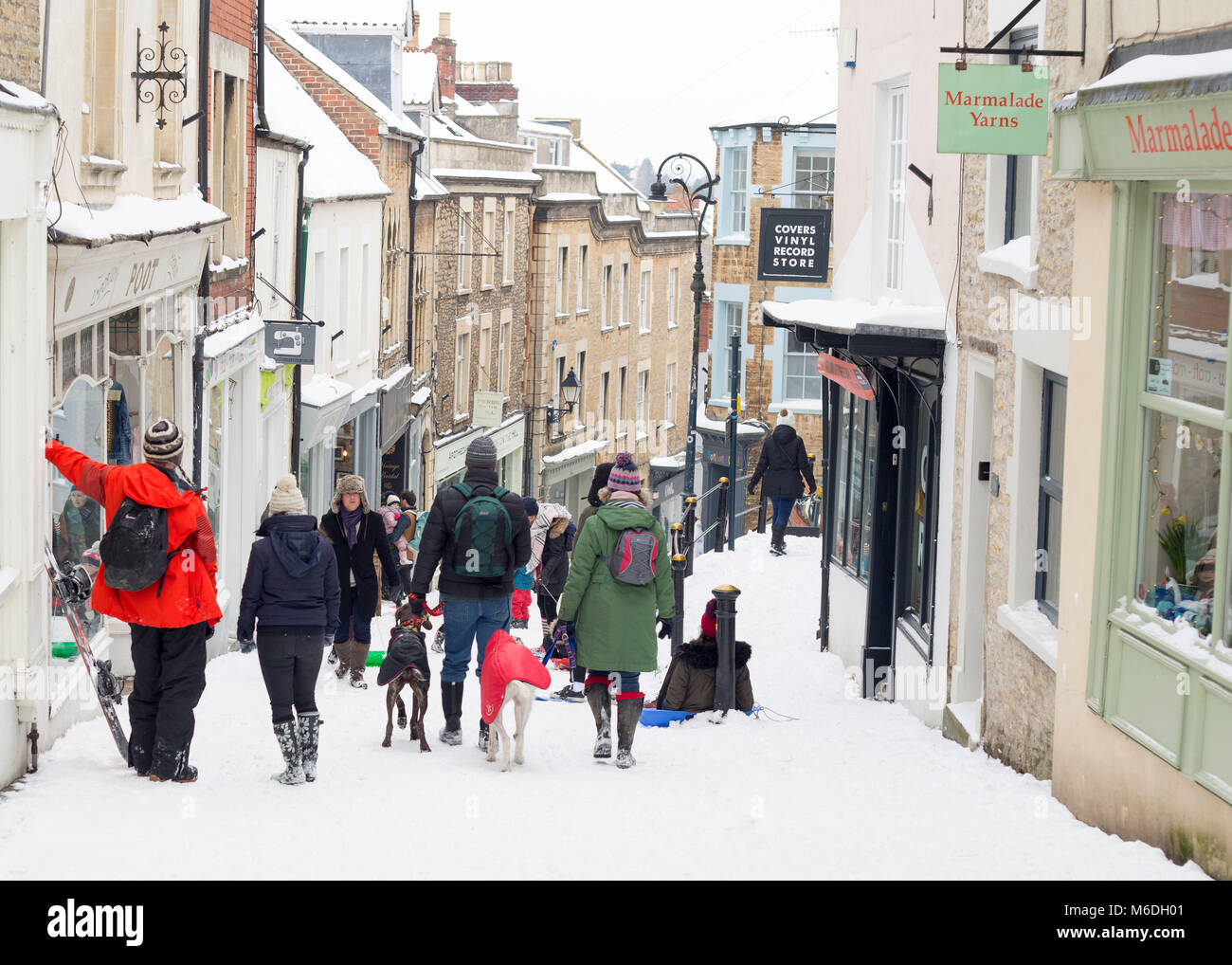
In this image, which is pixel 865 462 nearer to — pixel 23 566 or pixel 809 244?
pixel 809 244

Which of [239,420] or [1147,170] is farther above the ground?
[1147,170]

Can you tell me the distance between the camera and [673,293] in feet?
162

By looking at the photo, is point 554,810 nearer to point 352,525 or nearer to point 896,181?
point 352,525

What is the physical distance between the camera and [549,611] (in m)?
15.0

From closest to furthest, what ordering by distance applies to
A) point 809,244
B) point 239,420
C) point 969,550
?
point 969,550 → point 239,420 → point 809,244

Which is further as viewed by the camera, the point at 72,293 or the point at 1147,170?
the point at 72,293

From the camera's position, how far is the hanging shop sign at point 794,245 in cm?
1872

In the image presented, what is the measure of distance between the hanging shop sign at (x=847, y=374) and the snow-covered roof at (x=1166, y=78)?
268 inches

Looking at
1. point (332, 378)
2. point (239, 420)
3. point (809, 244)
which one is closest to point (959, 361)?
point (809, 244)

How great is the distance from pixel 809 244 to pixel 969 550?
8491 millimetres

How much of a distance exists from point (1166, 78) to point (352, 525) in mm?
7288

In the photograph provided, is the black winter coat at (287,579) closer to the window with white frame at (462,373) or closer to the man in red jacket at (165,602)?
the man in red jacket at (165,602)

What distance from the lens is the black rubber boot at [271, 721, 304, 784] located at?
26.6ft

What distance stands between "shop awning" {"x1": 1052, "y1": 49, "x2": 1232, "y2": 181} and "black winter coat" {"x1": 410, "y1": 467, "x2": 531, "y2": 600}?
3473mm
